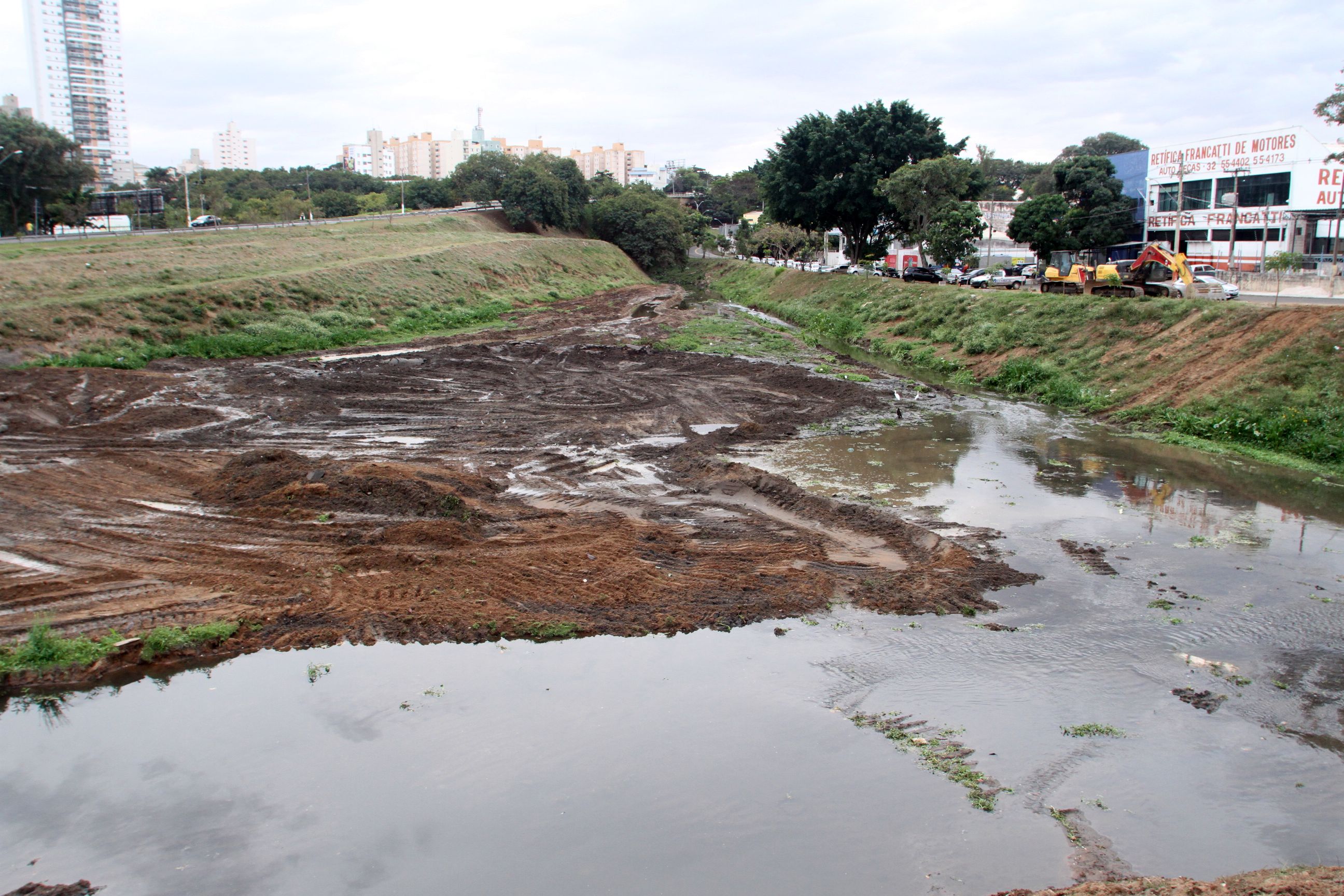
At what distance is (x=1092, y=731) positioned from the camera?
337 inches

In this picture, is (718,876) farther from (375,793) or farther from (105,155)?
(105,155)

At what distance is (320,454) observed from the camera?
58.2 ft

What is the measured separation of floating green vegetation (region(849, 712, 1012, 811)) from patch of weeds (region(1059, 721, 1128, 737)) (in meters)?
1.06

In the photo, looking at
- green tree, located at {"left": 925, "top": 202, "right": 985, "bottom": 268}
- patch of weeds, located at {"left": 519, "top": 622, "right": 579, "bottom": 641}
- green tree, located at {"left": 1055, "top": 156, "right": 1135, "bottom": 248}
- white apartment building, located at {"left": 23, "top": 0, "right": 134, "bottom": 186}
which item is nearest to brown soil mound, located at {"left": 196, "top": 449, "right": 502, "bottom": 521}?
patch of weeds, located at {"left": 519, "top": 622, "right": 579, "bottom": 641}

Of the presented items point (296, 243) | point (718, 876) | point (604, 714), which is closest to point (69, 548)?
point (604, 714)

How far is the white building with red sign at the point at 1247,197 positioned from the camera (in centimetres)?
4938

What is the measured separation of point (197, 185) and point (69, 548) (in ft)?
296

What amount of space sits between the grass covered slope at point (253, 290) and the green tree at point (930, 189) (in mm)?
21090

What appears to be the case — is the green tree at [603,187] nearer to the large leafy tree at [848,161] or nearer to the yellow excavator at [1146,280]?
the large leafy tree at [848,161]

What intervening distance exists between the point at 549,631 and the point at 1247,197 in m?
60.4

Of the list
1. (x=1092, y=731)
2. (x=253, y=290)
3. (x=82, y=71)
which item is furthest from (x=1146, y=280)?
(x=82, y=71)

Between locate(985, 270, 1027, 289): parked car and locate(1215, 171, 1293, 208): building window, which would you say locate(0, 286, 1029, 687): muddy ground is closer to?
Result: locate(985, 270, 1027, 289): parked car

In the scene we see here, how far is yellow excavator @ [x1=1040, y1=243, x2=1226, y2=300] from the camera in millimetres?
31125

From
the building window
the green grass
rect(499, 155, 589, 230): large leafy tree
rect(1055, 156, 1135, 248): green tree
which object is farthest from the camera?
rect(499, 155, 589, 230): large leafy tree
